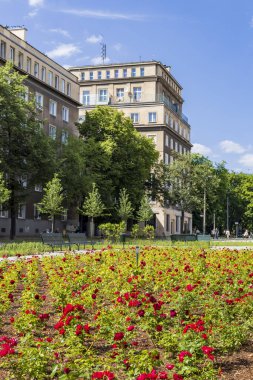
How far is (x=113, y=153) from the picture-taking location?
5488 cm

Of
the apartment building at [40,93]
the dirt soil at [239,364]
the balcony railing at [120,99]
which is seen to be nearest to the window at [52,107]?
the apartment building at [40,93]

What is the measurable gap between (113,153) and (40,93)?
9692 millimetres

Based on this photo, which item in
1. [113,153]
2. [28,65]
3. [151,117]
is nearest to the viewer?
[28,65]

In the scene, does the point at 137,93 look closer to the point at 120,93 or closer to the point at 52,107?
the point at 120,93

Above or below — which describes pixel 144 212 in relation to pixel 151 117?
below

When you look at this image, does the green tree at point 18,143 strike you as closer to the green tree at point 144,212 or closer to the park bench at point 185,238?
the park bench at point 185,238

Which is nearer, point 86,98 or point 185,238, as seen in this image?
point 185,238

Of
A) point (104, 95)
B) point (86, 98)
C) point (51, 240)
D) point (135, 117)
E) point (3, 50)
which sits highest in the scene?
point (104, 95)

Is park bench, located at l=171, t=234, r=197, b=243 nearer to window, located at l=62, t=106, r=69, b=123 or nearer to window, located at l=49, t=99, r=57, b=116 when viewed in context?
window, located at l=49, t=99, r=57, b=116

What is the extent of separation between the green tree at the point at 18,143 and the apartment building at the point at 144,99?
1411 inches

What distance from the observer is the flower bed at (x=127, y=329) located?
5.29m

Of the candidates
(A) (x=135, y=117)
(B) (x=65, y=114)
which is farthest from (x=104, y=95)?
(B) (x=65, y=114)

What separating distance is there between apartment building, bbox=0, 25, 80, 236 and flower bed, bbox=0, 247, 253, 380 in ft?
115

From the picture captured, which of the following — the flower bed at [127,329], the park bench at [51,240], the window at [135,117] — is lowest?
the flower bed at [127,329]
